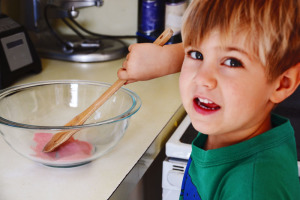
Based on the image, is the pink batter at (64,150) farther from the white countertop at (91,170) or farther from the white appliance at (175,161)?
the white appliance at (175,161)

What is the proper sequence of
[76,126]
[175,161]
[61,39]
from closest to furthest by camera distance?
[76,126] < [175,161] < [61,39]

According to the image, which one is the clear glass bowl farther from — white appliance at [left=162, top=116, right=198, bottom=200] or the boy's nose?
the boy's nose

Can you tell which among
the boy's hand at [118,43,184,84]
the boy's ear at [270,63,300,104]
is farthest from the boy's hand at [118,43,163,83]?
the boy's ear at [270,63,300,104]

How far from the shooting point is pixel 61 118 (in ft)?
3.04

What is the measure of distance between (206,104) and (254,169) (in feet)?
0.36

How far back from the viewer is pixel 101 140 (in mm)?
755

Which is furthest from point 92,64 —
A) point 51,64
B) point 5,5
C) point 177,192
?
point 177,192

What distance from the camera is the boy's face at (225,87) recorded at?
1.66ft

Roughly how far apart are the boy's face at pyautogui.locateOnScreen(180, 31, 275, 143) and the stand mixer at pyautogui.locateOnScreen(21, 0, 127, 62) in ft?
2.84

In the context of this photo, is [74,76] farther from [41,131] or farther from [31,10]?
[41,131]

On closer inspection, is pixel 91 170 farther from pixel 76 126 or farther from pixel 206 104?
pixel 206 104

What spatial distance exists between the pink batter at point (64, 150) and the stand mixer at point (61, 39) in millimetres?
672

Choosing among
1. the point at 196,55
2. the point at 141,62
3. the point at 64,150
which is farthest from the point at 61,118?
the point at 196,55

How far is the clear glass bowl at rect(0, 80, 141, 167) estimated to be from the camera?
0.71 m
